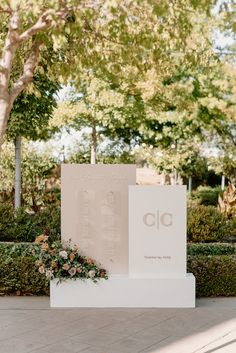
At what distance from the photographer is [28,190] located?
17641 millimetres

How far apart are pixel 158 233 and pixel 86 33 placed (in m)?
2.99

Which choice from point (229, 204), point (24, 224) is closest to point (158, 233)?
point (24, 224)

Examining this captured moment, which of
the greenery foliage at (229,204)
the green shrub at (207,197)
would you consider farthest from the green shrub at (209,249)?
the green shrub at (207,197)

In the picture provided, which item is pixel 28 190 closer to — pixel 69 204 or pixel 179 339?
pixel 69 204

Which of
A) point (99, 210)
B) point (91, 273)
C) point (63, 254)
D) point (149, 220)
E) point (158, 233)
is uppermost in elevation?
point (99, 210)

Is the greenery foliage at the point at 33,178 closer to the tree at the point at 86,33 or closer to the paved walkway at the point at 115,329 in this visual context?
the tree at the point at 86,33

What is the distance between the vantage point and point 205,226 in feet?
34.9

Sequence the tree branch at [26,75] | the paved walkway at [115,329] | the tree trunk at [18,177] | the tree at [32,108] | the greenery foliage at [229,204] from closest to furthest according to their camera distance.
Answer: the paved walkway at [115,329] → the tree branch at [26,75] → the tree at [32,108] → the tree trunk at [18,177] → the greenery foliage at [229,204]

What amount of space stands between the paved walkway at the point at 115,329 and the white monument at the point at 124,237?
23 centimetres

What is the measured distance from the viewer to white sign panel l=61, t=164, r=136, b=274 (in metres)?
7.05

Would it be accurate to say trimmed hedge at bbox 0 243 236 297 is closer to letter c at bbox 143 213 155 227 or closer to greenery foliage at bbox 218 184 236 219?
letter c at bbox 143 213 155 227

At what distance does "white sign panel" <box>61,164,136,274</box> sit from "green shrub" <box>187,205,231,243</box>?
3.79 metres

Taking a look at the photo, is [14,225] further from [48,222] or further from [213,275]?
[213,275]

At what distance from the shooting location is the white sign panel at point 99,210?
7.05m
